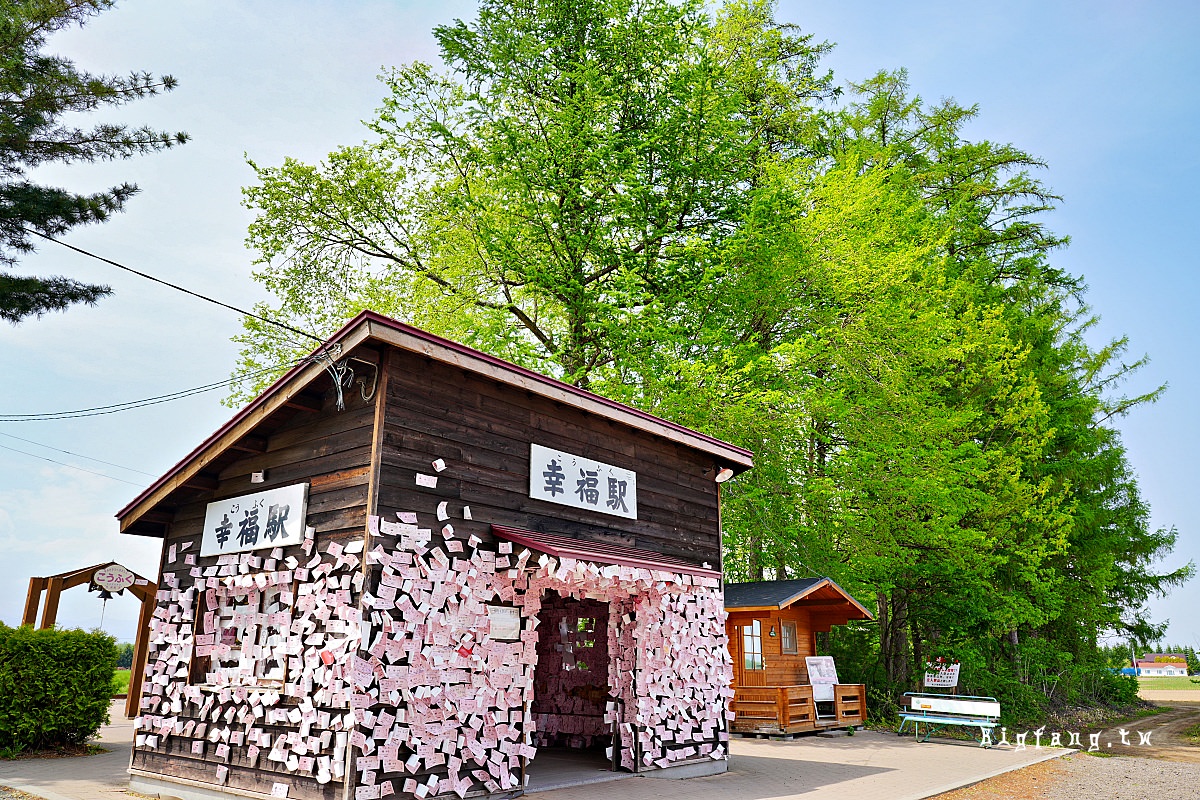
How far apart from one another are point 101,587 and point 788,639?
12.1 metres

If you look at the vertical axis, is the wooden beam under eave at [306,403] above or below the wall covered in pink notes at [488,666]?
above

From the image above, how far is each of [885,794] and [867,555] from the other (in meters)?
8.53

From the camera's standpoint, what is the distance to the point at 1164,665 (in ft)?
189

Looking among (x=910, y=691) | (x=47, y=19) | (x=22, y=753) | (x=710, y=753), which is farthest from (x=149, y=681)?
(x=910, y=691)

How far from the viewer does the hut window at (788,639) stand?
1505 centimetres

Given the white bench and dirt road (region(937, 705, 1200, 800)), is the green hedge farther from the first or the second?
the white bench

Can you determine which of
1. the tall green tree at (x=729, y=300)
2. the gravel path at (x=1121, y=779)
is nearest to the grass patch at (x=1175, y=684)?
the tall green tree at (x=729, y=300)

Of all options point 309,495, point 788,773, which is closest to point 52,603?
point 309,495

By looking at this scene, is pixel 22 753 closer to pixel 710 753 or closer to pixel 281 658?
pixel 281 658

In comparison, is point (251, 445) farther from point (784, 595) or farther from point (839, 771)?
point (784, 595)

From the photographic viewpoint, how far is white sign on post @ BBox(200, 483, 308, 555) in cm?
785

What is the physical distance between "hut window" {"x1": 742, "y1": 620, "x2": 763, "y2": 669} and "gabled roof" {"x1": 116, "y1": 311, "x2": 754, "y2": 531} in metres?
6.01

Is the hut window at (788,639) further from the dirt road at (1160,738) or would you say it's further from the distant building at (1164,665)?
the distant building at (1164,665)

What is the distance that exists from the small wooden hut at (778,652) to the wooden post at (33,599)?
450 inches
